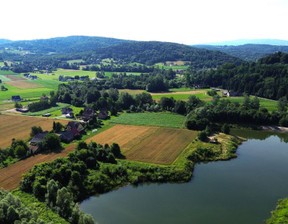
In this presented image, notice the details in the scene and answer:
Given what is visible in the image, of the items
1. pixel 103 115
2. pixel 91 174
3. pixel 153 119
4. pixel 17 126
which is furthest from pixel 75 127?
pixel 91 174

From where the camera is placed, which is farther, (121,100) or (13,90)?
(13,90)

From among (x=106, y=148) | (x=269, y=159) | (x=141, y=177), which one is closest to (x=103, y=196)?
(x=141, y=177)

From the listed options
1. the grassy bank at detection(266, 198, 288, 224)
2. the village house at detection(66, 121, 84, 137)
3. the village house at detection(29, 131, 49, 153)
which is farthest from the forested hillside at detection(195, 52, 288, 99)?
the village house at detection(29, 131, 49, 153)

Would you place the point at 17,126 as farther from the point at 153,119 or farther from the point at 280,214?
the point at 280,214

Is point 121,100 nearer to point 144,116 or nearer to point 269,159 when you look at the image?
point 144,116

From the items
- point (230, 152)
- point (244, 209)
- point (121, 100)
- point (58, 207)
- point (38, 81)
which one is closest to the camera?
point (58, 207)

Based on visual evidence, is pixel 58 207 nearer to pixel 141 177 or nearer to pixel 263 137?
pixel 141 177

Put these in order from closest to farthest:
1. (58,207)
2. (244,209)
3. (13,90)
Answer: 1. (58,207)
2. (244,209)
3. (13,90)
